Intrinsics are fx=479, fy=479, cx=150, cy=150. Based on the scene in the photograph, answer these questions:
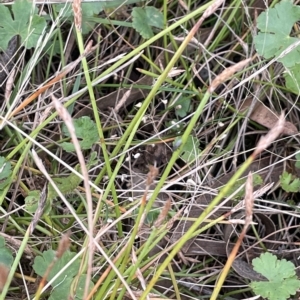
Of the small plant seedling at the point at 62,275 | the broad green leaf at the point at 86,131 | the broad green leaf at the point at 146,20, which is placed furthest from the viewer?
the broad green leaf at the point at 146,20

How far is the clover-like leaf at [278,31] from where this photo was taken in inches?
45.9

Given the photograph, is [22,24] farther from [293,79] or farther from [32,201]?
[293,79]

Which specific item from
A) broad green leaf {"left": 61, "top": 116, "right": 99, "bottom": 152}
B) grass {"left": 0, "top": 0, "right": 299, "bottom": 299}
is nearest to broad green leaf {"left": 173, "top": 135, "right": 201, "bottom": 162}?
grass {"left": 0, "top": 0, "right": 299, "bottom": 299}

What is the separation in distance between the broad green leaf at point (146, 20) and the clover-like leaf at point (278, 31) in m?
0.28

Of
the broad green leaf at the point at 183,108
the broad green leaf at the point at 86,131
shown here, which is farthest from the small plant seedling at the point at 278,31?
the broad green leaf at the point at 86,131

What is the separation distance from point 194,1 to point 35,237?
80cm

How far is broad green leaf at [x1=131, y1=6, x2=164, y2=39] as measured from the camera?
4.19 feet

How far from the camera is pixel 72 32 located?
4.45 ft

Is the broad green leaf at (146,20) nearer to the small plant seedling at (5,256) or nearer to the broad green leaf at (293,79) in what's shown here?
the broad green leaf at (293,79)

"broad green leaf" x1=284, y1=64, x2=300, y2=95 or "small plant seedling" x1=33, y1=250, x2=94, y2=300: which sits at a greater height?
"broad green leaf" x1=284, y1=64, x2=300, y2=95

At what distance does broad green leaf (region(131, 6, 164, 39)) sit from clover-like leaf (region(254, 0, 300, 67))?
284mm

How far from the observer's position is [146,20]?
4.25ft

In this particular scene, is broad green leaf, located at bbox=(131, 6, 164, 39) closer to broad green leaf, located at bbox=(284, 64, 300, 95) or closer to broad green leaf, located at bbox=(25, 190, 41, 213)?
broad green leaf, located at bbox=(284, 64, 300, 95)

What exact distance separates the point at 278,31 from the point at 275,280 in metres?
0.59
